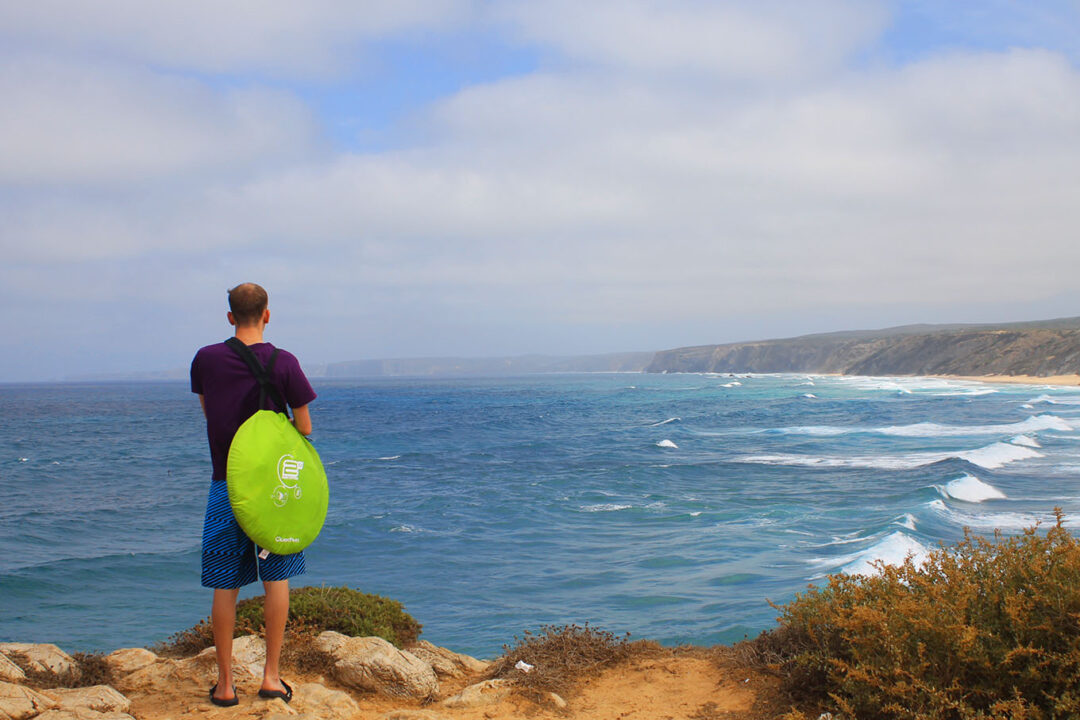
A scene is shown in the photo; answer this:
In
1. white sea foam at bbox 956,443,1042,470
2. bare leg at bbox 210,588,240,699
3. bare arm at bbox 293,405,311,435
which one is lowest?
white sea foam at bbox 956,443,1042,470

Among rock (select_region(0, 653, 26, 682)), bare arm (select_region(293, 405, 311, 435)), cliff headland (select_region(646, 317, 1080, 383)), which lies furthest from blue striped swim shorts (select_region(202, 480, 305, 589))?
cliff headland (select_region(646, 317, 1080, 383))

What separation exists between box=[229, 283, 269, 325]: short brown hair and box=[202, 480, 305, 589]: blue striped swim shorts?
2.74 feet

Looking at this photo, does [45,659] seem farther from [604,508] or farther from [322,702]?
[604,508]

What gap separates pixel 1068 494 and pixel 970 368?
Answer: 319 feet

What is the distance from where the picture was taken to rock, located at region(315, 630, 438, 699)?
16.5ft

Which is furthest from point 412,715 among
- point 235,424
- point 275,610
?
point 235,424

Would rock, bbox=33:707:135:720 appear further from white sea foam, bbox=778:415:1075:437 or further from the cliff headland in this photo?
the cliff headland

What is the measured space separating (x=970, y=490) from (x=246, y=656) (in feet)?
59.1

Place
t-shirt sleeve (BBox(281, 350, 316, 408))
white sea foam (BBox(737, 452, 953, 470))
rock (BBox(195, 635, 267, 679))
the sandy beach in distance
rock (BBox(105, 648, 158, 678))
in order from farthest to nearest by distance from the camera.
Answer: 1. the sandy beach in distance
2. white sea foam (BBox(737, 452, 953, 470))
3. rock (BBox(105, 648, 158, 678))
4. rock (BBox(195, 635, 267, 679))
5. t-shirt sleeve (BBox(281, 350, 316, 408))

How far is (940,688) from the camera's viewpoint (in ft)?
12.5

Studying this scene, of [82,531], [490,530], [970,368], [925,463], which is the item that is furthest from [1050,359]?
[82,531]

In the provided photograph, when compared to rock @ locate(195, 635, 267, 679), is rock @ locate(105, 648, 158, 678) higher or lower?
lower

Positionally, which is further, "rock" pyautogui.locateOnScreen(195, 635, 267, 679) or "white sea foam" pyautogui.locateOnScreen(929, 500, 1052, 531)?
"white sea foam" pyautogui.locateOnScreen(929, 500, 1052, 531)

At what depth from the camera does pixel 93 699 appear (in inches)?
171
